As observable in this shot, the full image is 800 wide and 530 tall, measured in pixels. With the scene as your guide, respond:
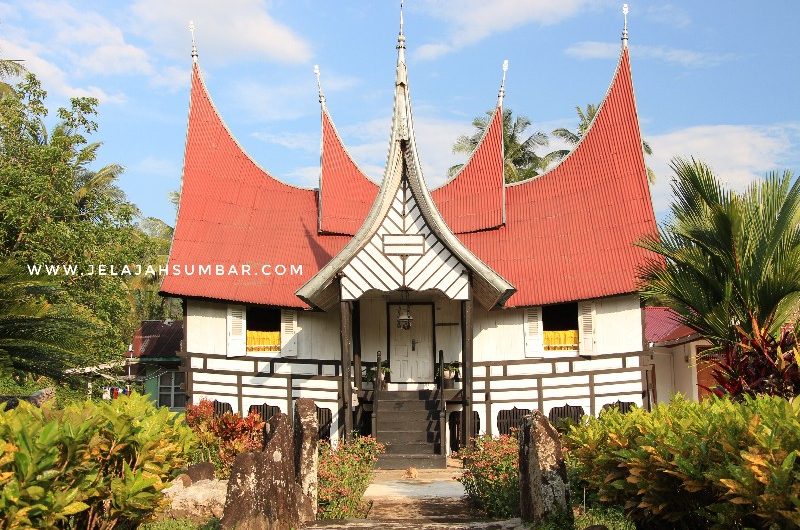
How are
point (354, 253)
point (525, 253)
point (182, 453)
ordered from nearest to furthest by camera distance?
point (182, 453) → point (354, 253) → point (525, 253)

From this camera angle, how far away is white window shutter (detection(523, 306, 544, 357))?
18625 mm

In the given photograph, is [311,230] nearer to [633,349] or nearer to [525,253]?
[525,253]

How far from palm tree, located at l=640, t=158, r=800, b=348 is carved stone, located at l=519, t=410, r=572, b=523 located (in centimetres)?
244

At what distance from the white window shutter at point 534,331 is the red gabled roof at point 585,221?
0.42 m

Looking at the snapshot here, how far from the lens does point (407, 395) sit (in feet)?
56.8

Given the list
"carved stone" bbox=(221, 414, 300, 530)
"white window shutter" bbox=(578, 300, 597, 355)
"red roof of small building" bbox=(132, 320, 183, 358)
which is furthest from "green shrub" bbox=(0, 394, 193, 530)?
"red roof of small building" bbox=(132, 320, 183, 358)

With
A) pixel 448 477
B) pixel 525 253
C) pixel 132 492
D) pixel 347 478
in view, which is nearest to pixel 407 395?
pixel 448 477

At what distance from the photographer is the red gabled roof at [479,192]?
2055 centimetres

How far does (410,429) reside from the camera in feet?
54.7

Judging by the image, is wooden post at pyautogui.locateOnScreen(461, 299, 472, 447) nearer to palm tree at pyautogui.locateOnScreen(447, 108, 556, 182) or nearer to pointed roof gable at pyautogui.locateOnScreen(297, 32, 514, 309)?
pointed roof gable at pyautogui.locateOnScreen(297, 32, 514, 309)

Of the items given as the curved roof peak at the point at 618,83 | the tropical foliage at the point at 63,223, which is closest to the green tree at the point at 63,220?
the tropical foliage at the point at 63,223

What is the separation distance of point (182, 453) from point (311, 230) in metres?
12.7

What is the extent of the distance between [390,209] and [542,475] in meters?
8.82

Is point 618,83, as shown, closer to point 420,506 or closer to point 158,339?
point 420,506
